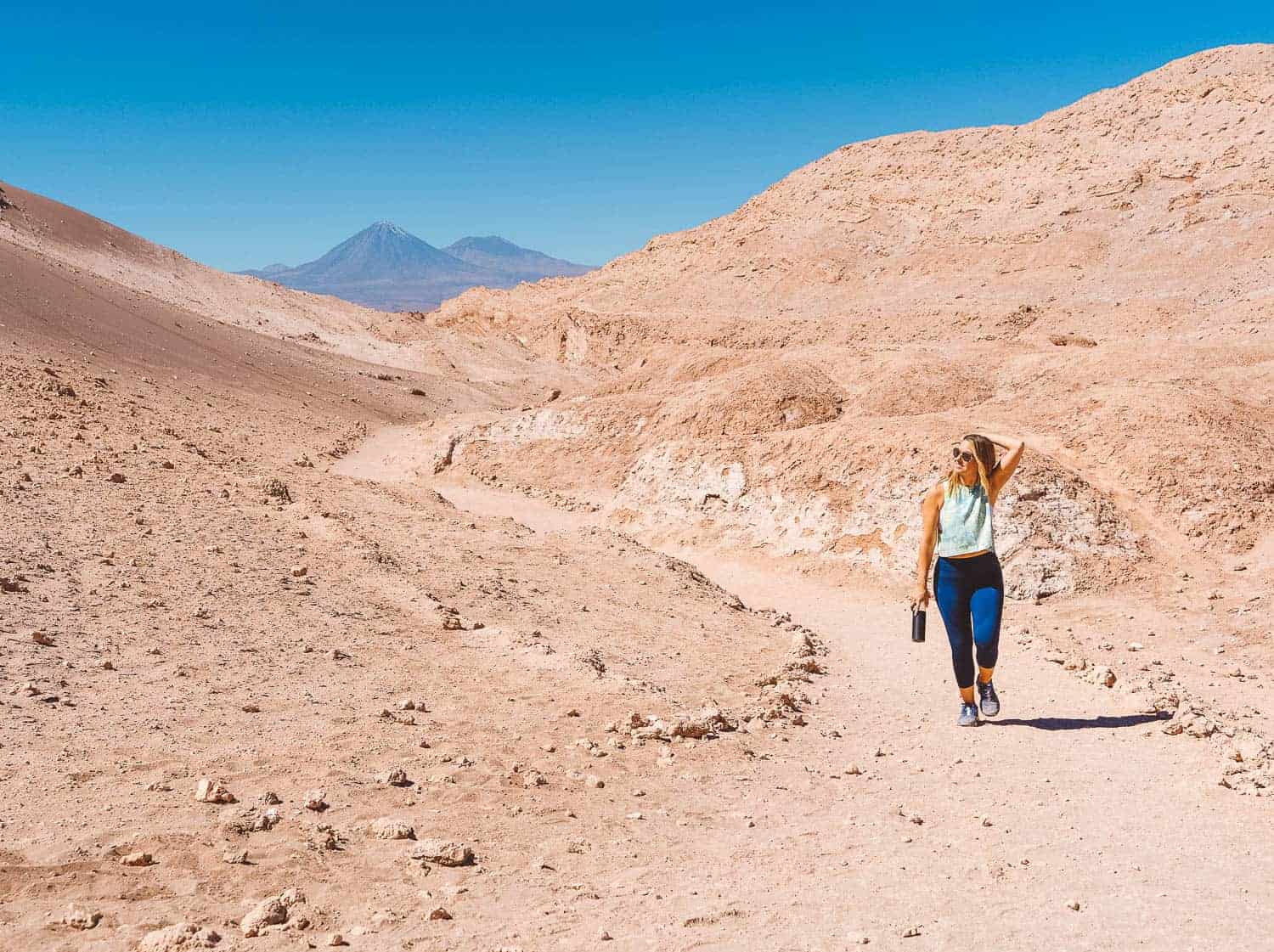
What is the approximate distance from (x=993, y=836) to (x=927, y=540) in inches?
78.3

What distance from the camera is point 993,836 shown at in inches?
179

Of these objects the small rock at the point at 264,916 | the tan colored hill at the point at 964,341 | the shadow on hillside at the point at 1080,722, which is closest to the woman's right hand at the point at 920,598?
the shadow on hillside at the point at 1080,722

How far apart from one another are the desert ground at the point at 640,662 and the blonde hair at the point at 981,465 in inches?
64.3

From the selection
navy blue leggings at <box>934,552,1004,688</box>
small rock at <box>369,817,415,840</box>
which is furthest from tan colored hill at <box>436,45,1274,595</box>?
small rock at <box>369,817,415,840</box>

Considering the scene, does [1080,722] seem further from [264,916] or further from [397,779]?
[264,916]

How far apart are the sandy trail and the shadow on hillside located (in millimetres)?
21

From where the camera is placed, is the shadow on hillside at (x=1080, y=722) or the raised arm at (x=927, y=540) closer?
the raised arm at (x=927, y=540)

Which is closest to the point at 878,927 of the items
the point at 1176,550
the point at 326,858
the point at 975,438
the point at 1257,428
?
the point at 326,858

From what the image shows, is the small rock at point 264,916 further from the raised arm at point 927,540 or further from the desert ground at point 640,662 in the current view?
the raised arm at point 927,540

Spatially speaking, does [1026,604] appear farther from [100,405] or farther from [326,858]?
[100,405]

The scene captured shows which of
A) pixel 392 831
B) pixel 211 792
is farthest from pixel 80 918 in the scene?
pixel 392 831

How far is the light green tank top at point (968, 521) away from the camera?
584cm

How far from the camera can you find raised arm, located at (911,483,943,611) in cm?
594

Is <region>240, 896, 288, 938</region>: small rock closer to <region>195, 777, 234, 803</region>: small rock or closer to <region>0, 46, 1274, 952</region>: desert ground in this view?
<region>0, 46, 1274, 952</region>: desert ground
